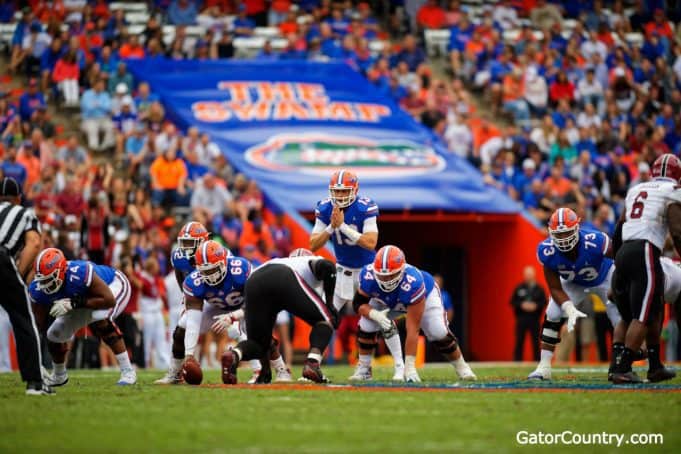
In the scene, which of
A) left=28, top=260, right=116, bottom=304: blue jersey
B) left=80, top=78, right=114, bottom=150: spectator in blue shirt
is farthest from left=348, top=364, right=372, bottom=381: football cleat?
left=80, top=78, right=114, bottom=150: spectator in blue shirt

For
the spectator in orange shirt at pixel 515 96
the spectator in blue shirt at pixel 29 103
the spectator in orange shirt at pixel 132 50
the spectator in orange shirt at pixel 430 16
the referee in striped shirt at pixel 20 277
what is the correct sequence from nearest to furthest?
1. the referee in striped shirt at pixel 20 277
2. the spectator in blue shirt at pixel 29 103
3. the spectator in orange shirt at pixel 132 50
4. the spectator in orange shirt at pixel 515 96
5. the spectator in orange shirt at pixel 430 16

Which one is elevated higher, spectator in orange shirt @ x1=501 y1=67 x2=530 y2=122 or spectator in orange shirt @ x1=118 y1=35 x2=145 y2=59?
spectator in orange shirt @ x1=118 y1=35 x2=145 y2=59

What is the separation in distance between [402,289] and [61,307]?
3.25m

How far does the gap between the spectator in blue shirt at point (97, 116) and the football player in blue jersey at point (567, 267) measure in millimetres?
12319

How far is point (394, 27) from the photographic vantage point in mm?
30328

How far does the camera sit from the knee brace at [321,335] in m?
12.6

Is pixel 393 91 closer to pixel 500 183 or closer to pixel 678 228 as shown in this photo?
pixel 500 183

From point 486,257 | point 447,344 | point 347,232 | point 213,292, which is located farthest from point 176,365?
point 486,257

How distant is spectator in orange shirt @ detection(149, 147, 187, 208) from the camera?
23078 mm

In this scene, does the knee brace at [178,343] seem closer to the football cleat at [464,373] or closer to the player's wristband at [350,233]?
the player's wristband at [350,233]

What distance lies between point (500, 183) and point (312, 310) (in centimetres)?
1325

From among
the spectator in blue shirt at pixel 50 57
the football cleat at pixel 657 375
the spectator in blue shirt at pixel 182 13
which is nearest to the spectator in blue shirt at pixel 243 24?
the spectator in blue shirt at pixel 182 13

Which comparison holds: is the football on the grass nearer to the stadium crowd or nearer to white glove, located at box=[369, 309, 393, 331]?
white glove, located at box=[369, 309, 393, 331]

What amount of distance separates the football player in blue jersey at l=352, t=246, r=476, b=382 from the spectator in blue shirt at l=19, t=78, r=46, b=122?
12.0 meters
